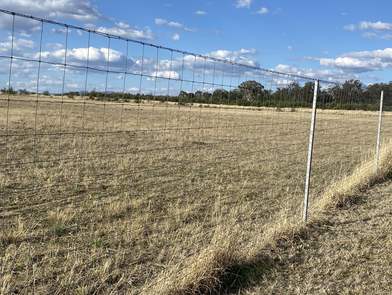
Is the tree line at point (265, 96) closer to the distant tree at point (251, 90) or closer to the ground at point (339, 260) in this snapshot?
the distant tree at point (251, 90)

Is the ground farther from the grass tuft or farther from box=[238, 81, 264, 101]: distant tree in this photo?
box=[238, 81, 264, 101]: distant tree

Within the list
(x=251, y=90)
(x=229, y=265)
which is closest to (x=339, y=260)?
(x=229, y=265)

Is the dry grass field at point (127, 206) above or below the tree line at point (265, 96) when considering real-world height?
below

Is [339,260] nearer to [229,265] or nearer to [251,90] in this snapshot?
[229,265]

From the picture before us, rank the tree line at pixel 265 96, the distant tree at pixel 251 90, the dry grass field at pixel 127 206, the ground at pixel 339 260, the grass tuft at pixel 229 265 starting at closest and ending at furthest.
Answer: the grass tuft at pixel 229 265 → the ground at pixel 339 260 → the dry grass field at pixel 127 206 → the tree line at pixel 265 96 → the distant tree at pixel 251 90

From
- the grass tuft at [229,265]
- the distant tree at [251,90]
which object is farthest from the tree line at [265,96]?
the grass tuft at [229,265]

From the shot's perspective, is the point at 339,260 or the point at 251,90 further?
the point at 251,90

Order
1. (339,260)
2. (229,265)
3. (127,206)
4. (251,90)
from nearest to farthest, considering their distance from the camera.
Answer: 1. (229,265)
2. (339,260)
3. (127,206)
4. (251,90)

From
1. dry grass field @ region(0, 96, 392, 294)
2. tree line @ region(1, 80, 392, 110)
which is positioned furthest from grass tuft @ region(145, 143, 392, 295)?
tree line @ region(1, 80, 392, 110)

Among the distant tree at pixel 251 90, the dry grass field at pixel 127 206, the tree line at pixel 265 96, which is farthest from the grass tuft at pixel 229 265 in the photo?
the distant tree at pixel 251 90

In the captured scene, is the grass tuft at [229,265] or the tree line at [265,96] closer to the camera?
the grass tuft at [229,265]

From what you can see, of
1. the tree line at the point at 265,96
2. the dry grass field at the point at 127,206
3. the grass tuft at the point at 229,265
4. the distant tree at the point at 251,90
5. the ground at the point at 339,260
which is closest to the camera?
the grass tuft at the point at 229,265

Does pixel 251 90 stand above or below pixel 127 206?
above

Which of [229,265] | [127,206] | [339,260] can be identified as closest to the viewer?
[229,265]
